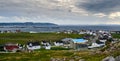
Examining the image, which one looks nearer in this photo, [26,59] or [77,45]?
[26,59]

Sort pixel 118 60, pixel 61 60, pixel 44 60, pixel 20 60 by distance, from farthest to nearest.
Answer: pixel 20 60, pixel 44 60, pixel 61 60, pixel 118 60

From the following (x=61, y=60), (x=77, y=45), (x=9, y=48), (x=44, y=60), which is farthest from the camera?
(x=77, y=45)

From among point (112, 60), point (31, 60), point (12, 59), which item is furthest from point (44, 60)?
point (112, 60)

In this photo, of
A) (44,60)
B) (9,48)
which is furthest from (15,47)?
(44,60)

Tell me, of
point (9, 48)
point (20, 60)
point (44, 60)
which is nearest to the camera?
point (44, 60)

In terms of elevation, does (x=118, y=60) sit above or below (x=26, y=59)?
above

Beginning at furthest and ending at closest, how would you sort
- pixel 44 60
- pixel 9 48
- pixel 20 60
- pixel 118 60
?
pixel 9 48 → pixel 20 60 → pixel 44 60 → pixel 118 60

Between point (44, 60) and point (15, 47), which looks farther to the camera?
point (15, 47)

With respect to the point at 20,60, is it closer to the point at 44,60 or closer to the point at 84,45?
the point at 44,60

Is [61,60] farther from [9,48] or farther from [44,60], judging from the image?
[9,48]
